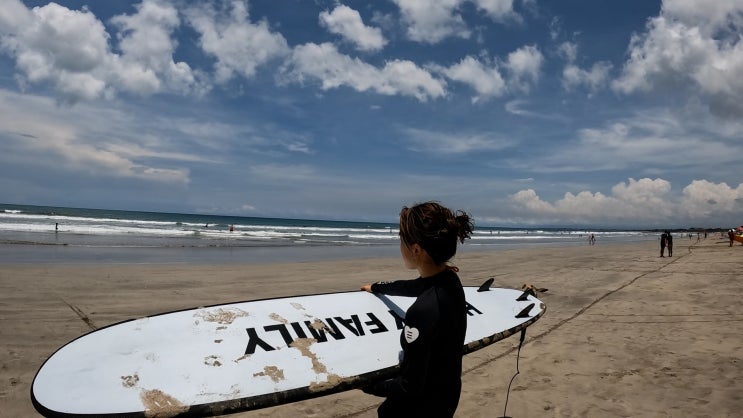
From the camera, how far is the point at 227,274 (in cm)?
1151

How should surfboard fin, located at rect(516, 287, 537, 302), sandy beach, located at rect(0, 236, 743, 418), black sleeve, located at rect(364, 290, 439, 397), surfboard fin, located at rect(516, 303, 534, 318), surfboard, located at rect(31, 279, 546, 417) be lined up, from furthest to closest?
surfboard fin, located at rect(516, 287, 537, 302) < surfboard fin, located at rect(516, 303, 534, 318) < sandy beach, located at rect(0, 236, 743, 418) < surfboard, located at rect(31, 279, 546, 417) < black sleeve, located at rect(364, 290, 439, 397)

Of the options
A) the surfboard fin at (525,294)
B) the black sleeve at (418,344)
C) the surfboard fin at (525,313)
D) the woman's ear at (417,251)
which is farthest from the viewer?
the surfboard fin at (525,294)

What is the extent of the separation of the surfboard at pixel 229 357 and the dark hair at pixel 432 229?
3.94 feet

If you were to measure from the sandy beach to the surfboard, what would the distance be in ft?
3.09

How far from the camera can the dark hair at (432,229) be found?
1.62 meters

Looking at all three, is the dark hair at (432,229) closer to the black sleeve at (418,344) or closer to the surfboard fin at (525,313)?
the black sleeve at (418,344)

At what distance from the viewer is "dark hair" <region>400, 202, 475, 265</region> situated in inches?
64.0

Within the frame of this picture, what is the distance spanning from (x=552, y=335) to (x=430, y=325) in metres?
5.05

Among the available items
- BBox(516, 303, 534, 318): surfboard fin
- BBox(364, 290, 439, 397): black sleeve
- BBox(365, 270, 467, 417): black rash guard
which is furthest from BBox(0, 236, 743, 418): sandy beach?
BBox(364, 290, 439, 397): black sleeve

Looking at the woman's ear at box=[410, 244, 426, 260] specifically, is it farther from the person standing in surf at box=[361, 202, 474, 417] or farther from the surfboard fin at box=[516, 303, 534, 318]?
the surfboard fin at box=[516, 303, 534, 318]

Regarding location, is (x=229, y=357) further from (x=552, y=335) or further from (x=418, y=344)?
(x=552, y=335)

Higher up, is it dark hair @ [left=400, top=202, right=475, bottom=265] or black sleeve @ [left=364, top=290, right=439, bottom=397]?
dark hair @ [left=400, top=202, right=475, bottom=265]

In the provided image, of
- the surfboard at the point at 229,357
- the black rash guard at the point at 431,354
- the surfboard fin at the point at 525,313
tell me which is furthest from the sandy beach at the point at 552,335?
the black rash guard at the point at 431,354

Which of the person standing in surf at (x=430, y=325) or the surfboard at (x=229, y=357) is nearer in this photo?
the person standing in surf at (x=430, y=325)
